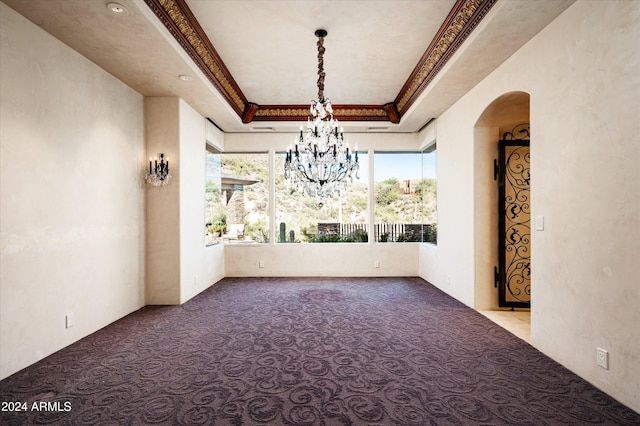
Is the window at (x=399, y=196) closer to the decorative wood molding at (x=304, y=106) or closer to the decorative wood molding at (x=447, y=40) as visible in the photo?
the decorative wood molding at (x=304, y=106)

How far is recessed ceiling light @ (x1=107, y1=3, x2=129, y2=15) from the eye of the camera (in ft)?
7.79

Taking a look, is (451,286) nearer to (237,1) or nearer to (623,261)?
(623,261)

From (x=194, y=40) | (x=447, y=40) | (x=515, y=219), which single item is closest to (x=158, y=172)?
(x=194, y=40)

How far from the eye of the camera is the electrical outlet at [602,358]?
83.6 inches

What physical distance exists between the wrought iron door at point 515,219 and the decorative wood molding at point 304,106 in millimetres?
1513

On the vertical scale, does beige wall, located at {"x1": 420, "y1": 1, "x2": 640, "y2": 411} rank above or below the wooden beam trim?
below

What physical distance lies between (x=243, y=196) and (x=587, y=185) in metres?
5.46

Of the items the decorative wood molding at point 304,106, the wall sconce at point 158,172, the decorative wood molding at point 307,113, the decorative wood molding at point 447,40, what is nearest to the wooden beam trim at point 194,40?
the decorative wood molding at point 304,106

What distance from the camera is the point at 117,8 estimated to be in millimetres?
2412

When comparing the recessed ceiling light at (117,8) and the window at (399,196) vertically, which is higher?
the recessed ceiling light at (117,8)

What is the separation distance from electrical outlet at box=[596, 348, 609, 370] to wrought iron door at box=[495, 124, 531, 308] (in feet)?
6.16

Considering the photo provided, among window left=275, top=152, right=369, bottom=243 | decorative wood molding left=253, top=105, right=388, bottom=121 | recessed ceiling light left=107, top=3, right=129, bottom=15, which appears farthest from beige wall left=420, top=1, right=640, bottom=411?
recessed ceiling light left=107, top=3, right=129, bottom=15

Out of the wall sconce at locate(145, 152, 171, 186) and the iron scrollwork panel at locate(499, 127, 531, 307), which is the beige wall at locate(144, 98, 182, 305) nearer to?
the wall sconce at locate(145, 152, 171, 186)

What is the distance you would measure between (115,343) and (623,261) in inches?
173
